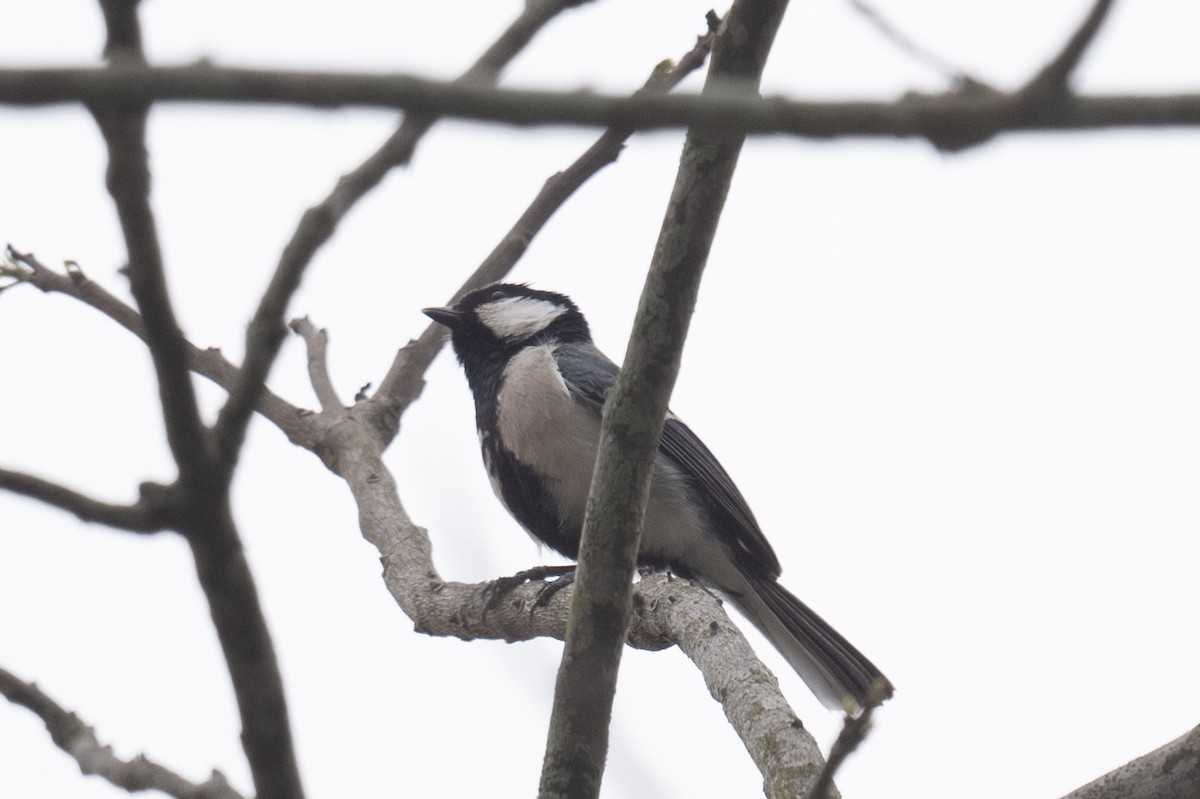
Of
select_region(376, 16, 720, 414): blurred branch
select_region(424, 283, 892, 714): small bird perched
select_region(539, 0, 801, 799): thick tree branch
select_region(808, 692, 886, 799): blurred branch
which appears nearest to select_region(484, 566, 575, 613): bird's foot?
select_region(424, 283, 892, 714): small bird perched

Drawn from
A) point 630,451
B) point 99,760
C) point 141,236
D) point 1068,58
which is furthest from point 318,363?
point 1068,58

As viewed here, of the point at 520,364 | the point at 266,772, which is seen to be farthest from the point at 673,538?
the point at 266,772

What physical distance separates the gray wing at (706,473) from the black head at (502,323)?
438mm

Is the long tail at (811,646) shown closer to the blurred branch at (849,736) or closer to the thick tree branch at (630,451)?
the thick tree branch at (630,451)

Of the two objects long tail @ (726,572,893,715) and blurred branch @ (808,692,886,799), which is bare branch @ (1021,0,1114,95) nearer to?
blurred branch @ (808,692,886,799)

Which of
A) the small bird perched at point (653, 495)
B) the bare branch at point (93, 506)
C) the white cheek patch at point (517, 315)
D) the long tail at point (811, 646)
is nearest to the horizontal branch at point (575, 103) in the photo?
the bare branch at point (93, 506)

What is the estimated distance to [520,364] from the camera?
5.71 metres

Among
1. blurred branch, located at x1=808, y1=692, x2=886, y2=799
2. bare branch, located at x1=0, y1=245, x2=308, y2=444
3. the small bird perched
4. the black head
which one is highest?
the black head

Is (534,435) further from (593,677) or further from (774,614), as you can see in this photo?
(593,677)

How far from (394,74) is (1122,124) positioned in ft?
2.11

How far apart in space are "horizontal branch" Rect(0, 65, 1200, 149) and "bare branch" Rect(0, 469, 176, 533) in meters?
0.45

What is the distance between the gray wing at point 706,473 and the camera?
5.34 metres

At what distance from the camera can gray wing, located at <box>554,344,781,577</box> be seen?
5.34 m

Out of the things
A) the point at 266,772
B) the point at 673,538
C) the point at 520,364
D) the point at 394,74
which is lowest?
the point at 266,772
